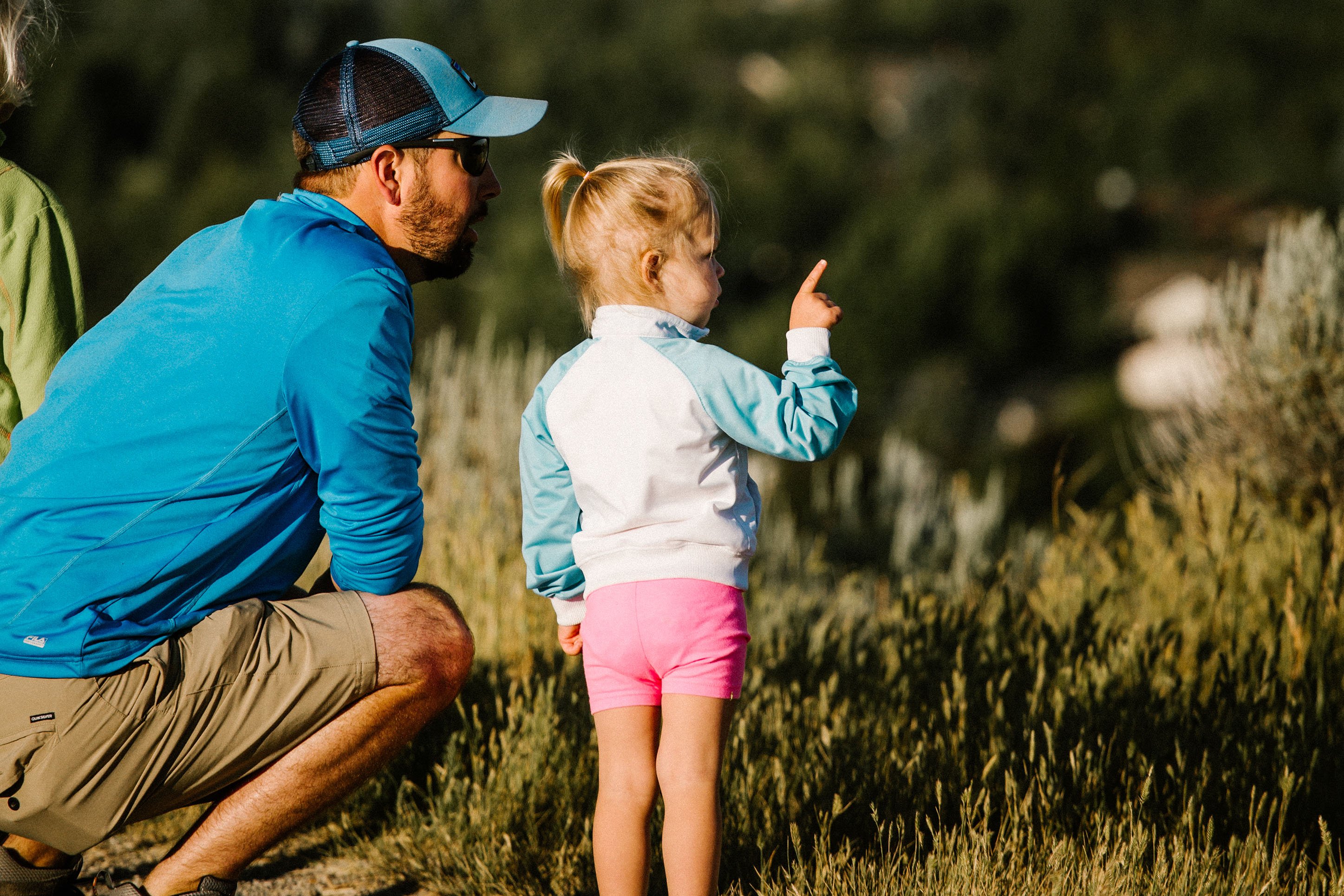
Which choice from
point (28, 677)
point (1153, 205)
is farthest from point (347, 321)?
point (1153, 205)

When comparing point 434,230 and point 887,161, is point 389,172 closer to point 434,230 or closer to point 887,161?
point 434,230

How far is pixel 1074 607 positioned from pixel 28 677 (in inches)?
120

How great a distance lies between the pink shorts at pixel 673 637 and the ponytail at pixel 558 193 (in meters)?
0.69

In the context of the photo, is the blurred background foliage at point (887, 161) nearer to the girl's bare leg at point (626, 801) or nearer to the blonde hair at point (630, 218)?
the blonde hair at point (630, 218)

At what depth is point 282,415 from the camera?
214cm

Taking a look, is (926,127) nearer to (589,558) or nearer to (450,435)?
(450,435)

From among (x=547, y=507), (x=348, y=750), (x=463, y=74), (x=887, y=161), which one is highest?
(x=887, y=161)

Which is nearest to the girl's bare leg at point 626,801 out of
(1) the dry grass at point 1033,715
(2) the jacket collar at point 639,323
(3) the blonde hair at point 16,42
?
(1) the dry grass at point 1033,715

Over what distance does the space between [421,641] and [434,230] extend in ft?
2.63

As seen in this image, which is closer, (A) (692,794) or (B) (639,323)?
(A) (692,794)

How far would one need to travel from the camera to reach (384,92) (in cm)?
236

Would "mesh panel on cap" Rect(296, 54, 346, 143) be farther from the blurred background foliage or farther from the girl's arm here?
the blurred background foliage

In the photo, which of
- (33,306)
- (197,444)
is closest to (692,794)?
(197,444)

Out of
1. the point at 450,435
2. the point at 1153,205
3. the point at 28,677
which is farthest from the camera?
the point at 1153,205
